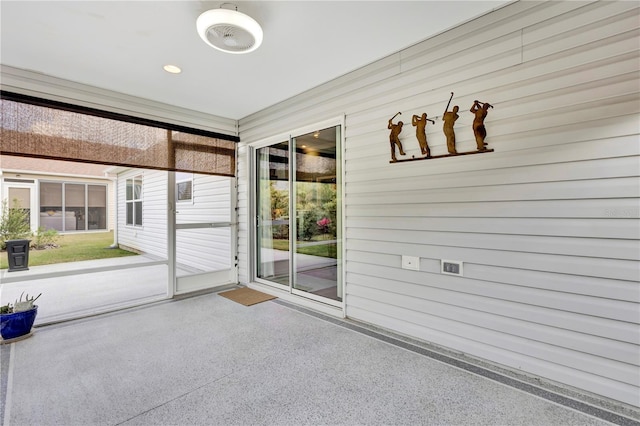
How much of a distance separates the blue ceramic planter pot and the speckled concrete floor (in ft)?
0.42

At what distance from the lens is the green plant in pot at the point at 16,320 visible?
2.72 m

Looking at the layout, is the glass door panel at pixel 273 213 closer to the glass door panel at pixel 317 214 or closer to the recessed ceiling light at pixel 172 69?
the glass door panel at pixel 317 214

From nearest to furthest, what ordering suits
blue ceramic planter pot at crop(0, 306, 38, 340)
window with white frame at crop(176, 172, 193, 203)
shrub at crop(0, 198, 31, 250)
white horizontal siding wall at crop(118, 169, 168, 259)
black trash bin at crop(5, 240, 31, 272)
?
1. blue ceramic planter pot at crop(0, 306, 38, 340)
2. black trash bin at crop(5, 240, 31, 272)
3. shrub at crop(0, 198, 31, 250)
4. window with white frame at crop(176, 172, 193, 203)
5. white horizontal siding wall at crop(118, 169, 168, 259)

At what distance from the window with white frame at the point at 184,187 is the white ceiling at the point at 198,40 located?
1.26m

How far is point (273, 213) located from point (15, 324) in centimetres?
297

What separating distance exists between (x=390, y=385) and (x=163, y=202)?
4916mm

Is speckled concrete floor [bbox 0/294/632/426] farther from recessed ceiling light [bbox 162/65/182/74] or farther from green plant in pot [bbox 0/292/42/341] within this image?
recessed ceiling light [bbox 162/65/182/74]

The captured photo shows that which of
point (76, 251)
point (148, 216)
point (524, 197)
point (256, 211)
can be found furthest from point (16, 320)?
point (524, 197)

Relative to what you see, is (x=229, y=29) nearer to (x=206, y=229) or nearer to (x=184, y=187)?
(x=184, y=187)

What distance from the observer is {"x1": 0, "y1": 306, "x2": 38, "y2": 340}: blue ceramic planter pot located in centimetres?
271

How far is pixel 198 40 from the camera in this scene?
2.52m

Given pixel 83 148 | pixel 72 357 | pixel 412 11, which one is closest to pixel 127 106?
pixel 83 148

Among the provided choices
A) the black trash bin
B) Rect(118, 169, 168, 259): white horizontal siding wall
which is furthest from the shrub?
Rect(118, 169, 168, 259): white horizontal siding wall

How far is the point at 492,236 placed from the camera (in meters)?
2.22
